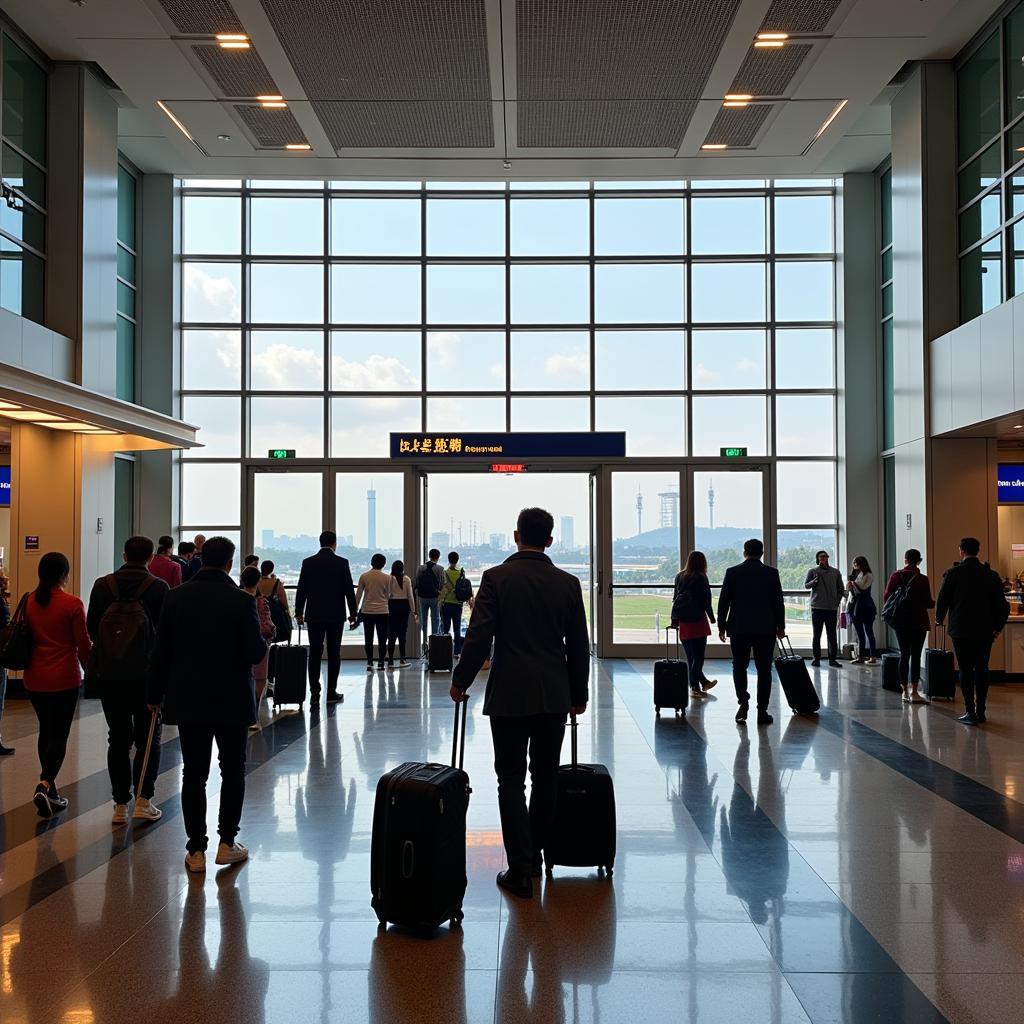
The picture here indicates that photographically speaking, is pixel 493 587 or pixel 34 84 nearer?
pixel 493 587

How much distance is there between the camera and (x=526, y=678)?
506 cm

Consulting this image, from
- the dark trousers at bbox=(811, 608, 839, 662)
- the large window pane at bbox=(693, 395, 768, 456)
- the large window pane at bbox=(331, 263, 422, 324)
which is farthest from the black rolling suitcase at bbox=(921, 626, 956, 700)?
the large window pane at bbox=(331, 263, 422, 324)

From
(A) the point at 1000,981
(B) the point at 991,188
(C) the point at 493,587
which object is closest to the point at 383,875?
(C) the point at 493,587

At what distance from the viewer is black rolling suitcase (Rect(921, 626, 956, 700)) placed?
12.2 metres

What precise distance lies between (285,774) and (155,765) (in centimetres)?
140

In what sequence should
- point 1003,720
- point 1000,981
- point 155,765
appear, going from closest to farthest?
point 1000,981 → point 155,765 → point 1003,720

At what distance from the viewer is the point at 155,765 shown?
6730 mm

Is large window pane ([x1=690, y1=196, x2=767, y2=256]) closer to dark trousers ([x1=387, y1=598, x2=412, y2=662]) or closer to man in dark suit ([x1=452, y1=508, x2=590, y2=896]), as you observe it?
dark trousers ([x1=387, y1=598, x2=412, y2=662])

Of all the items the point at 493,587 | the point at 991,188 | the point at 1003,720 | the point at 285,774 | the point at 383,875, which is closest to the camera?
the point at 383,875

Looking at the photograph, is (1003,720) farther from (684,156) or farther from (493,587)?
(684,156)

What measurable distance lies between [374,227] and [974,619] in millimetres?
12448

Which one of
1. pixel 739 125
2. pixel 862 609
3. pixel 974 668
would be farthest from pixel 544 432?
pixel 974 668

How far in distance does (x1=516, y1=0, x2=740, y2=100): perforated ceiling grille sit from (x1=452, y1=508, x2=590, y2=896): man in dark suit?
796 centimetres

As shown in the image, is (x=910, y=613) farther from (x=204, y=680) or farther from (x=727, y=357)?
(x=204, y=680)
